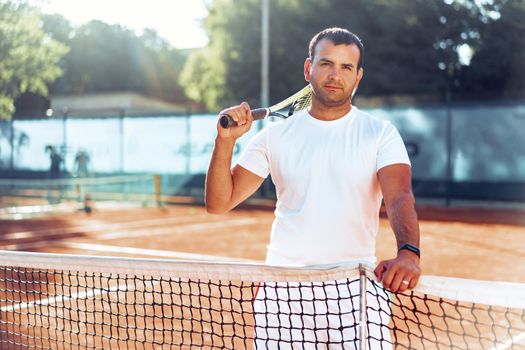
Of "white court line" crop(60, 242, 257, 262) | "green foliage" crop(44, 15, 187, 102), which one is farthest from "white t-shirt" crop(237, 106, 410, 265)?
"green foliage" crop(44, 15, 187, 102)

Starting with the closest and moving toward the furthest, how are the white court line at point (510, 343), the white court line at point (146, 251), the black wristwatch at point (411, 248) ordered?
the black wristwatch at point (411, 248) < the white court line at point (510, 343) < the white court line at point (146, 251)

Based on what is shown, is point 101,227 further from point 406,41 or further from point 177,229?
point 406,41

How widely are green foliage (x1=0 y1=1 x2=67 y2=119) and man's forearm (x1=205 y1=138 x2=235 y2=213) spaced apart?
56.9 feet

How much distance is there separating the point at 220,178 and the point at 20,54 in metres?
18.4

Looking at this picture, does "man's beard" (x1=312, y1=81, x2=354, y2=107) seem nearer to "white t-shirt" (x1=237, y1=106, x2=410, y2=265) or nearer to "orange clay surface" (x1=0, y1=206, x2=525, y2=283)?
"white t-shirt" (x1=237, y1=106, x2=410, y2=265)

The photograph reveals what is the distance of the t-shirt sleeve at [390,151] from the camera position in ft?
8.12

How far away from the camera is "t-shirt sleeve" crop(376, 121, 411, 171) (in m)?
2.47

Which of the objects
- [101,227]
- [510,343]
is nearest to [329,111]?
[510,343]

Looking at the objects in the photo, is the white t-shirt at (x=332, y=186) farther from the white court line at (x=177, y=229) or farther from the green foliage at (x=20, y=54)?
the green foliage at (x=20, y=54)

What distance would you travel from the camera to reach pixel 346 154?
250 centimetres

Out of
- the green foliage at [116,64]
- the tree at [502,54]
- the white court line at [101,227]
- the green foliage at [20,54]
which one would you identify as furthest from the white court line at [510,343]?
the green foliage at [116,64]

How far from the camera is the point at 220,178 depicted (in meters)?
2.71

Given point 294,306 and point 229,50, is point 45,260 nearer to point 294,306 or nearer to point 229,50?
point 294,306

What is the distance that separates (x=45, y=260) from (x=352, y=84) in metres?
1.71
